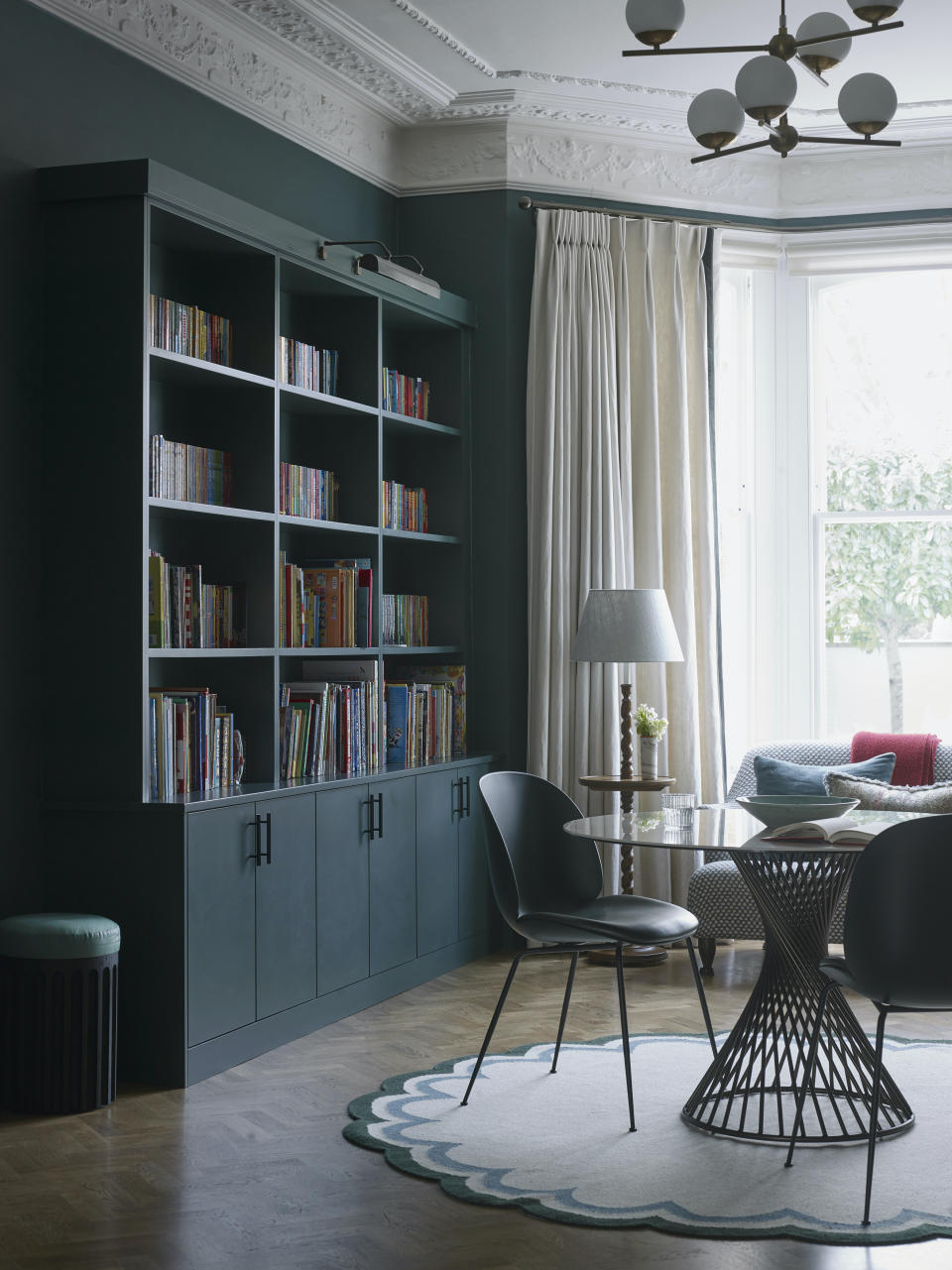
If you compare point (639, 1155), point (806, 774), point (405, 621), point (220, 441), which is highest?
point (220, 441)

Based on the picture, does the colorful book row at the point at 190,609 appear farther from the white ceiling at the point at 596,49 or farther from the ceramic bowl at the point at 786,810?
the white ceiling at the point at 596,49

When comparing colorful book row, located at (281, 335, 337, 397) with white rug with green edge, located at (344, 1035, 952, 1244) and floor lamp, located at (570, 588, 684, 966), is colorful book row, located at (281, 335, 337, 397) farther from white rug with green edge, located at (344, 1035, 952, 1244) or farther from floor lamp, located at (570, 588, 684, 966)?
white rug with green edge, located at (344, 1035, 952, 1244)

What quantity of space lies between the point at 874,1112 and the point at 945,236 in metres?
4.52

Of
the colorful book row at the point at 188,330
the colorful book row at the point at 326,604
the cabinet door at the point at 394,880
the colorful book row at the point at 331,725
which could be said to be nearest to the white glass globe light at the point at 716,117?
the colorful book row at the point at 188,330

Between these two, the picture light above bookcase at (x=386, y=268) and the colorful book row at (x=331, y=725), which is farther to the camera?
the picture light above bookcase at (x=386, y=268)

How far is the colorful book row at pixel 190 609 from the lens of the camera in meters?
4.32

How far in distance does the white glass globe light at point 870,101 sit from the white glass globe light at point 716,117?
273 mm

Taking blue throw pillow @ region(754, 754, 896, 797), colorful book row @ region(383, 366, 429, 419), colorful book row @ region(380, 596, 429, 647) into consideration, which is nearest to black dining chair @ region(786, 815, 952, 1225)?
blue throw pillow @ region(754, 754, 896, 797)

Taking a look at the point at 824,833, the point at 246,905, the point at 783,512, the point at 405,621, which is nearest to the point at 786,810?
the point at 824,833

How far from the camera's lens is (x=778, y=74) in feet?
11.7

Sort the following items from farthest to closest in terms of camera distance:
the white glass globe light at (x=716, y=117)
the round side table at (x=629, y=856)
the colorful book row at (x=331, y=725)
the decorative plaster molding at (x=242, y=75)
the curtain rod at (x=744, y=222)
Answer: the curtain rod at (x=744, y=222), the round side table at (x=629, y=856), the colorful book row at (x=331, y=725), the decorative plaster molding at (x=242, y=75), the white glass globe light at (x=716, y=117)

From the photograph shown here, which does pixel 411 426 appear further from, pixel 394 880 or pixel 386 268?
pixel 394 880

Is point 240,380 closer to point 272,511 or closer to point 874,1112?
point 272,511

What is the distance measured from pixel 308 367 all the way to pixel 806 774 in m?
2.56
